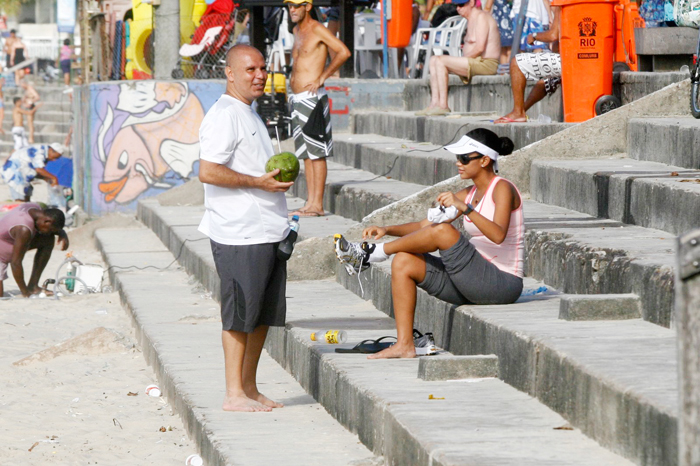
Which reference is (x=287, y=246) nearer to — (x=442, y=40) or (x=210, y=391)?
(x=210, y=391)

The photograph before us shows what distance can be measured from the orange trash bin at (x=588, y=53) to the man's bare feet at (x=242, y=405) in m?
4.64

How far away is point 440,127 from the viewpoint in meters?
10.6

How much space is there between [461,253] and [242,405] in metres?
1.24

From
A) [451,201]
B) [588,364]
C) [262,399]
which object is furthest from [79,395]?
[588,364]

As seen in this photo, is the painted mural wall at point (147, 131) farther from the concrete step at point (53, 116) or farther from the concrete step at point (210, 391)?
the concrete step at point (53, 116)

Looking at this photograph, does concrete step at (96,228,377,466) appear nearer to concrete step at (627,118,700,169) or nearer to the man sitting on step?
concrete step at (627,118,700,169)

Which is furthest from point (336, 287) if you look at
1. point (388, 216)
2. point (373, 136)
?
point (373, 136)

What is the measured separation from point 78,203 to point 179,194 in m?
2.86

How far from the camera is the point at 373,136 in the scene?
503 inches

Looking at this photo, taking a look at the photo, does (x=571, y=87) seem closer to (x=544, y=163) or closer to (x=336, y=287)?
(x=544, y=163)

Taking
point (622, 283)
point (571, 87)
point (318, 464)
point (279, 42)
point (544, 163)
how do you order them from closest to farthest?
1. point (318, 464)
2. point (622, 283)
3. point (544, 163)
4. point (571, 87)
5. point (279, 42)

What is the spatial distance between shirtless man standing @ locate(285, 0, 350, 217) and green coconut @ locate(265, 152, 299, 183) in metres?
4.17

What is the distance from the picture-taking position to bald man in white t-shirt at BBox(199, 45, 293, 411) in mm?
4891

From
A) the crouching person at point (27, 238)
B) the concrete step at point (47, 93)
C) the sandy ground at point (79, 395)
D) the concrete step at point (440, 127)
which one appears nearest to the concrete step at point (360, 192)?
the concrete step at point (440, 127)
